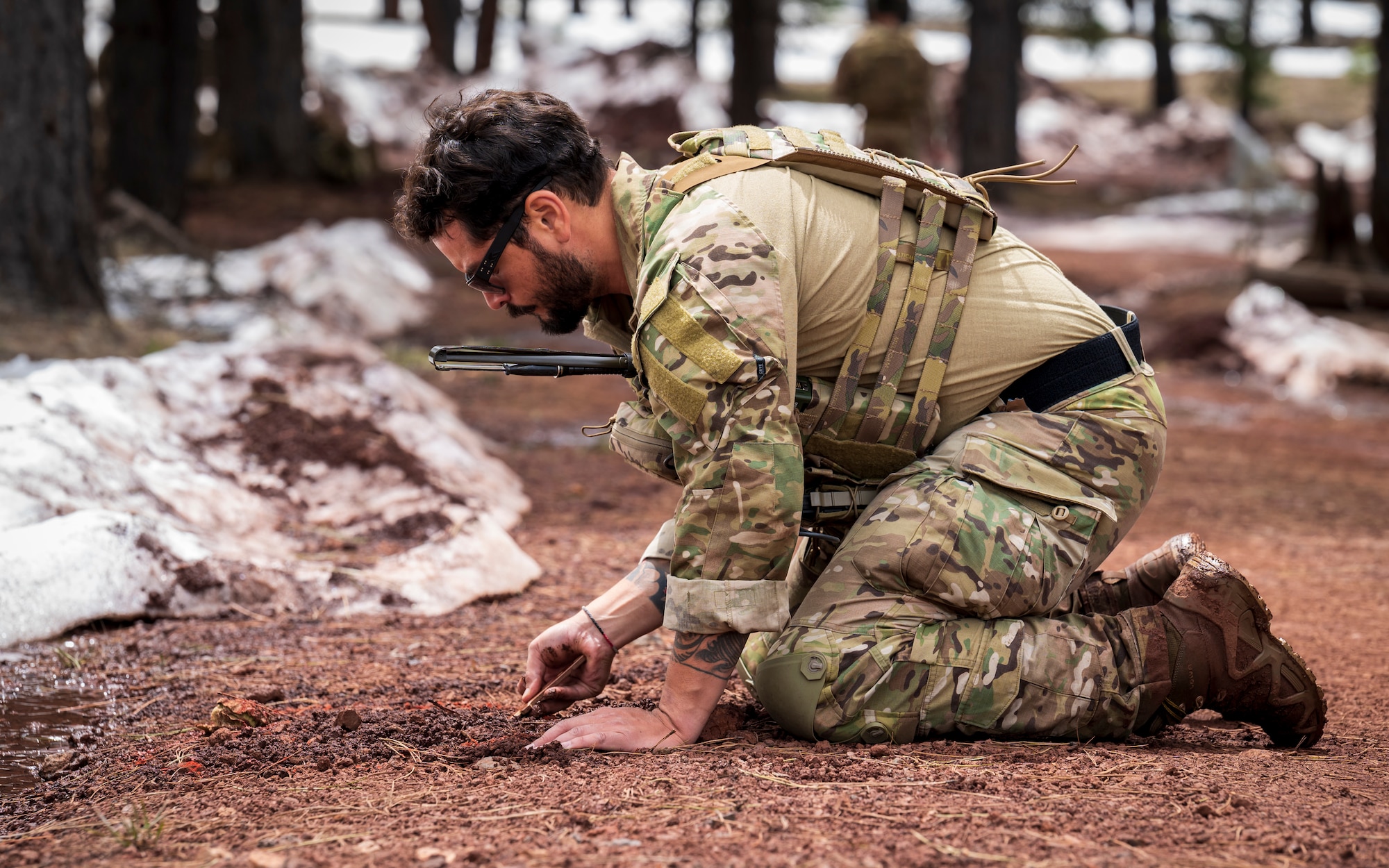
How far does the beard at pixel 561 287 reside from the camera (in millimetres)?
2283

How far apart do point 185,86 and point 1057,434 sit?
32.7 feet

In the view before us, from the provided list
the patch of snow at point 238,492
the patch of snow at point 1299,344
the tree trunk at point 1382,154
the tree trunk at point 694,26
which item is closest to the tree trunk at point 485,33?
the tree trunk at point 694,26

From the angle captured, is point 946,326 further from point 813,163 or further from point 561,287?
point 561,287

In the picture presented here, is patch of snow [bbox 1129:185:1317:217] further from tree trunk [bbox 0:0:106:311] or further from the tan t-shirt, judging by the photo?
the tan t-shirt

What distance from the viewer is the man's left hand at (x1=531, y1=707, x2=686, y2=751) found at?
7.10 ft

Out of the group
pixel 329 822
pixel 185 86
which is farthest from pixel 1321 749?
pixel 185 86

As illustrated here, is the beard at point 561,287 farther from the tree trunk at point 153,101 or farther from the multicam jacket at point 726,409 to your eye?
the tree trunk at point 153,101

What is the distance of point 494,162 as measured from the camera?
86.3 inches

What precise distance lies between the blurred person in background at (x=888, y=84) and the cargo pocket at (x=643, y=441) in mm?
9309

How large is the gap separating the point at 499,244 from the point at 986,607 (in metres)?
1.12

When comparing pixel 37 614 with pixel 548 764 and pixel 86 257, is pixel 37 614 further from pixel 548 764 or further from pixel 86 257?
pixel 86 257

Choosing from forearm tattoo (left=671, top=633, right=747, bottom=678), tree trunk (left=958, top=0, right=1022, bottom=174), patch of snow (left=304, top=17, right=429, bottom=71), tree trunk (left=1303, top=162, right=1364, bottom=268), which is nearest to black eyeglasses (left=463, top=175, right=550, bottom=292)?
forearm tattoo (left=671, top=633, right=747, bottom=678)

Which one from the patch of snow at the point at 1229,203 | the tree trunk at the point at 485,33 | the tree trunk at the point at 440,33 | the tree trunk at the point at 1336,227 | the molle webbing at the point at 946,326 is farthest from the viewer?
the tree trunk at the point at 440,33

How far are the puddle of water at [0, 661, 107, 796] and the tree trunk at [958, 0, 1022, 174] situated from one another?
13.8 metres
